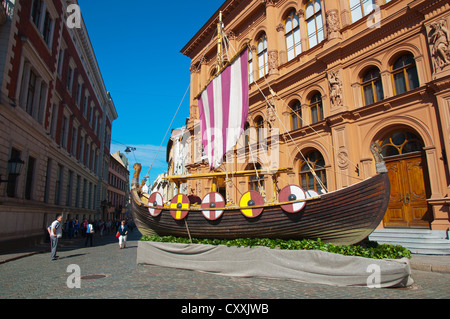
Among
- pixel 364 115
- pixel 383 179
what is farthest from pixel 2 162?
pixel 364 115

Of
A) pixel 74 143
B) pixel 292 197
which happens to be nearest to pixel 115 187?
pixel 74 143

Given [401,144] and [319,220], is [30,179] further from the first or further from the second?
[401,144]

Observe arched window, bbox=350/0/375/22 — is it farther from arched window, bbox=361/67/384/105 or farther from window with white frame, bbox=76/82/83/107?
window with white frame, bbox=76/82/83/107

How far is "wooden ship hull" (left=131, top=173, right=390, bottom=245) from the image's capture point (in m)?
6.64

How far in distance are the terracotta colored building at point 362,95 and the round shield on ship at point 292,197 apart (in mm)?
1460

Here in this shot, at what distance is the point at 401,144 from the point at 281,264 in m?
9.47

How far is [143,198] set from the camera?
12.1 metres

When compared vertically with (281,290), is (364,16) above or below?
above

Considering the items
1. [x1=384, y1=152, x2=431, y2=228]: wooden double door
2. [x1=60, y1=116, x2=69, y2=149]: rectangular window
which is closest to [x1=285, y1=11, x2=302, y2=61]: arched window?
[x1=384, y1=152, x2=431, y2=228]: wooden double door

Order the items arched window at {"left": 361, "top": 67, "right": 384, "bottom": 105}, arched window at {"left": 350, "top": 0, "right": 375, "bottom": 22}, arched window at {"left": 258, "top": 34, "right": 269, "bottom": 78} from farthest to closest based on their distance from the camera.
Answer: arched window at {"left": 258, "top": 34, "right": 269, "bottom": 78}
arched window at {"left": 350, "top": 0, "right": 375, "bottom": 22}
arched window at {"left": 361, "top": 67, "right": 384, "bottom": 105}

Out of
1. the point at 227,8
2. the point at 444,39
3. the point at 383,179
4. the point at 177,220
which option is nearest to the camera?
the point at 383,179

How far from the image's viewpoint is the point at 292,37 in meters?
19.0
